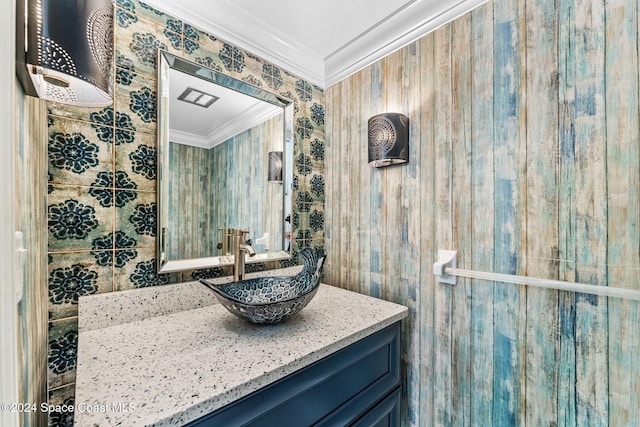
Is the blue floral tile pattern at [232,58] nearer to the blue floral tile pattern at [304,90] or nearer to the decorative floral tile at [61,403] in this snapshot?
the blue floral tile pattern at [304,90]

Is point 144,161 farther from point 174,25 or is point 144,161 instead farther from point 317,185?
point 317,185

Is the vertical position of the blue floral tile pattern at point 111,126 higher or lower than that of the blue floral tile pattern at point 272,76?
lower

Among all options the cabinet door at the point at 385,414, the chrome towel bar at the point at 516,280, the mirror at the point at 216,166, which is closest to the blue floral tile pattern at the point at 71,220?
the mirror at the point at 216,166

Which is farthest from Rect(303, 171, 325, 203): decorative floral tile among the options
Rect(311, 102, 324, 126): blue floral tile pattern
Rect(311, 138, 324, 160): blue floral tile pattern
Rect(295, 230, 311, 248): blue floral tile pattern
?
Rect(311, 102, 324, 126): blue floral tile pattern

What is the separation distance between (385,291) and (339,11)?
4.54 ft

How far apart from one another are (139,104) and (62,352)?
2.97ft

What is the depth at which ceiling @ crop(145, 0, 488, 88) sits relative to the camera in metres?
1.11

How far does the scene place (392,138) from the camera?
3.93ft

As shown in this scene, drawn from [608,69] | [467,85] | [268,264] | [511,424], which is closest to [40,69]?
[268,264]

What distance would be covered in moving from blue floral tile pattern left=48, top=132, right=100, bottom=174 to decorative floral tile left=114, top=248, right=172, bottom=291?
0.35 meters

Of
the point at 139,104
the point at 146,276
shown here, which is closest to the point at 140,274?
the point at 146,276

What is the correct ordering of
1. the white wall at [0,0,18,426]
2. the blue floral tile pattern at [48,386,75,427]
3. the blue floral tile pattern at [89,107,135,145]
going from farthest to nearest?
the blue floral tile pattern at [89,107,135,145] → the blue floral tile pattern at [48,386,75,427] → the white wall at [0,0,18,426]

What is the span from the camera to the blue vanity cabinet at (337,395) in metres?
0.65

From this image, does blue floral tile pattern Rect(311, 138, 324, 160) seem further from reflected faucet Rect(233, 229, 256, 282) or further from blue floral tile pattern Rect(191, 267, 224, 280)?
blue floral tile pattern Rect(191, 267, 224, 280)
